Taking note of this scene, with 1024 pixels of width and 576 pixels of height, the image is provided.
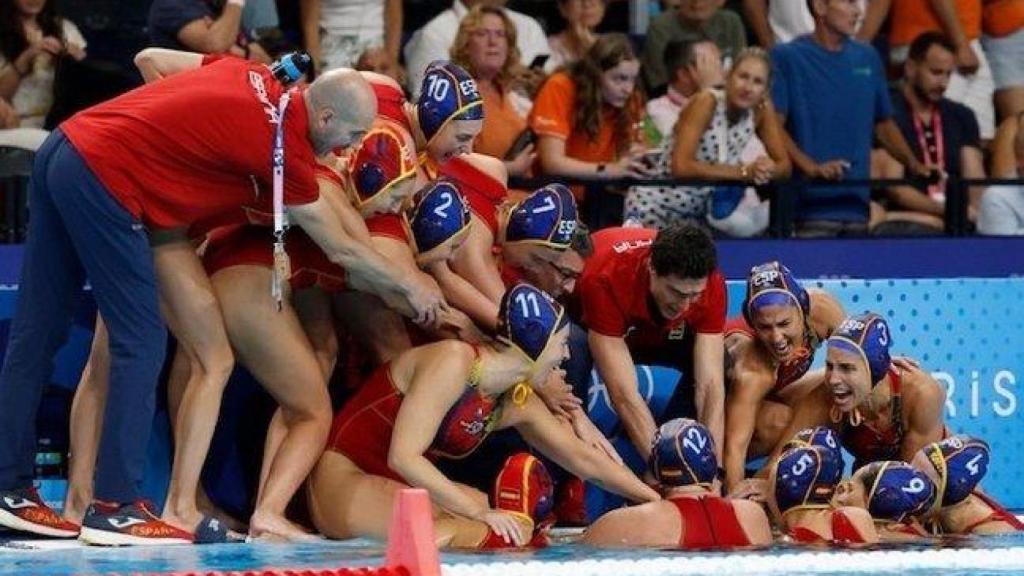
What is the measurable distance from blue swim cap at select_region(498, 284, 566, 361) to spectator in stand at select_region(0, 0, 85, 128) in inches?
126

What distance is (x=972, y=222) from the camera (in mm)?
11789

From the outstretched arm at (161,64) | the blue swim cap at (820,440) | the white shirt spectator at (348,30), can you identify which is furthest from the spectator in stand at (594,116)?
the outstretched arm at (161,64)

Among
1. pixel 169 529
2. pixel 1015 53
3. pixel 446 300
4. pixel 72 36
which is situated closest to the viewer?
pixel 169 529

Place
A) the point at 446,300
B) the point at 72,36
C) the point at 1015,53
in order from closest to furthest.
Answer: the point at 446,300, the point at 72,36, the point at 1015,53

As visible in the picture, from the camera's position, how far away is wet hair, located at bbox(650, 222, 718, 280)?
8547 millimetres

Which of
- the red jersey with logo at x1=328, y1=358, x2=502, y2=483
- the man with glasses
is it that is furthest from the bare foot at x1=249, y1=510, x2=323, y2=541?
the man with glasses

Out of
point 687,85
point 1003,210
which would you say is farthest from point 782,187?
point 1003,210

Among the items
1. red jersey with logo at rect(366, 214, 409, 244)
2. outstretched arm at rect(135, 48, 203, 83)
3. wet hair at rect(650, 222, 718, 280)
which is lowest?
wet hair at rect(650, 222, 718, 280)

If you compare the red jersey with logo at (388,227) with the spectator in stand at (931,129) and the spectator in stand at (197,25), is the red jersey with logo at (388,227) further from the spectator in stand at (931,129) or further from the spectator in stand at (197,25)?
the spectator in stand at (931,129)

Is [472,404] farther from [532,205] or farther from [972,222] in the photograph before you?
[972,222]

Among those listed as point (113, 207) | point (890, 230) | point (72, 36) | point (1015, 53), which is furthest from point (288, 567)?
point (1015, 53)

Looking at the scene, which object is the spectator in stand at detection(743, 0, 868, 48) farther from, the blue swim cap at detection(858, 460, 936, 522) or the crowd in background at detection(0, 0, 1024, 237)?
the blue swim cap at detection(858, 460, 936, 522)

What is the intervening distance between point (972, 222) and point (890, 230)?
625 millimetres

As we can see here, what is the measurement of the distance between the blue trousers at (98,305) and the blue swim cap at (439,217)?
39.3 inches
